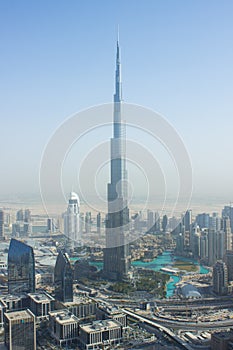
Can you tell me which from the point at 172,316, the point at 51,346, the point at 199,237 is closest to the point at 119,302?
the point at 172,316

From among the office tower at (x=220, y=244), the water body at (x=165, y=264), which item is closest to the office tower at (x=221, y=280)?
the water body at (x=165, y=264)

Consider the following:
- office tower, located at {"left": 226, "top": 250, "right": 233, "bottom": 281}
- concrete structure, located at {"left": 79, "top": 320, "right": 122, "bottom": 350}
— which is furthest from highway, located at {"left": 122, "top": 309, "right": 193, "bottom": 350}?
office tower, located at {"left": 226, "top": 250, "right": 233, "bottom": 281}

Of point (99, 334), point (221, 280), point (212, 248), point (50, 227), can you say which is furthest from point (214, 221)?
point (99, 334)

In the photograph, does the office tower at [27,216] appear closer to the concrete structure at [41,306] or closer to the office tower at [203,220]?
the office tower at [203,220]

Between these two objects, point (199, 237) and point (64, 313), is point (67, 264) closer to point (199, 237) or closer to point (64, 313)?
point (64, 313)

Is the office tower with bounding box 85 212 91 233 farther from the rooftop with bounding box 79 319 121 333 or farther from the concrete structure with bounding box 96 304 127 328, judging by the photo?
the rooftop with bounding box 79 319 121 333
